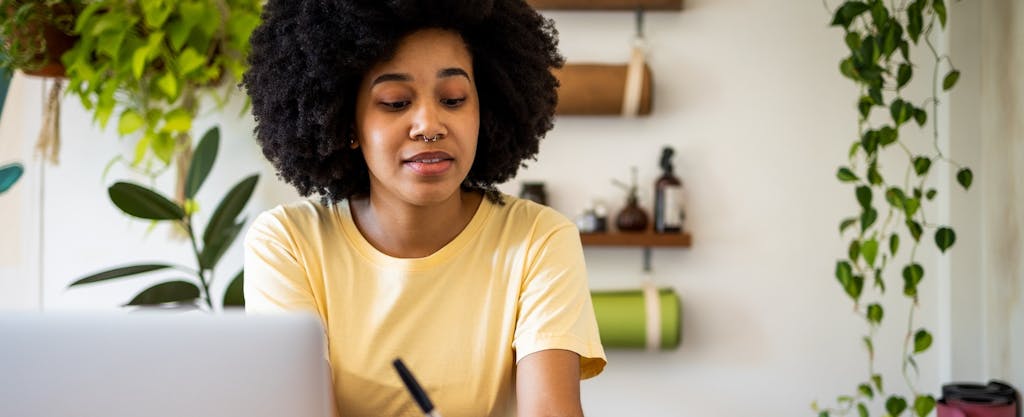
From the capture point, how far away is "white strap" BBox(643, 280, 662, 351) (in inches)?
104

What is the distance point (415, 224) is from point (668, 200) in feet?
4.35

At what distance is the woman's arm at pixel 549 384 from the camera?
1.31 meters

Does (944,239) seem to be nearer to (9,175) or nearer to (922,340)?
(922,340)

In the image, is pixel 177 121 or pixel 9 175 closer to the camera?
pixel 9 175

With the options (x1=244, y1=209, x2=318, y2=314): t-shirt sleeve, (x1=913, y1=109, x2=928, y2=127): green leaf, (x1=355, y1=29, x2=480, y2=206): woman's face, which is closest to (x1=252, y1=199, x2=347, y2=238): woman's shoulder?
(x1=244, y1=209, x2=318, y2=314): t-shirt sleeve

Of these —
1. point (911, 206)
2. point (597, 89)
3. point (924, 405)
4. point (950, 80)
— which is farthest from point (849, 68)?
point (924, 405)

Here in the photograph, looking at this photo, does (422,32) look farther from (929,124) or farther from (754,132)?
(929,124)

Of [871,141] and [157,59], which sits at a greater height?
[157,59]

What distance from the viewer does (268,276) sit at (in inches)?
55.0

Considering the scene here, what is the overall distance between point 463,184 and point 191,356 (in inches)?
34.4

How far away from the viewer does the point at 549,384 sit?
1326 millimetres

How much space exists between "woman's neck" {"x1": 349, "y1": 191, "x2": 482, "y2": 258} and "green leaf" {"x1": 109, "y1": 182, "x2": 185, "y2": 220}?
3.33 ft

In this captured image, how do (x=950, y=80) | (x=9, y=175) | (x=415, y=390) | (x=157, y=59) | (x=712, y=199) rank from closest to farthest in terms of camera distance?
(x=415, y=390) < (x=9, y=175) < (x=950, y=80) < (x=157, y=59) < (x=712, y=199)

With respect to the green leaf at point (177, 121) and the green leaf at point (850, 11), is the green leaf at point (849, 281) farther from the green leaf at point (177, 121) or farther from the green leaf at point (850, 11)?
the green leaf at point (177, 121)
